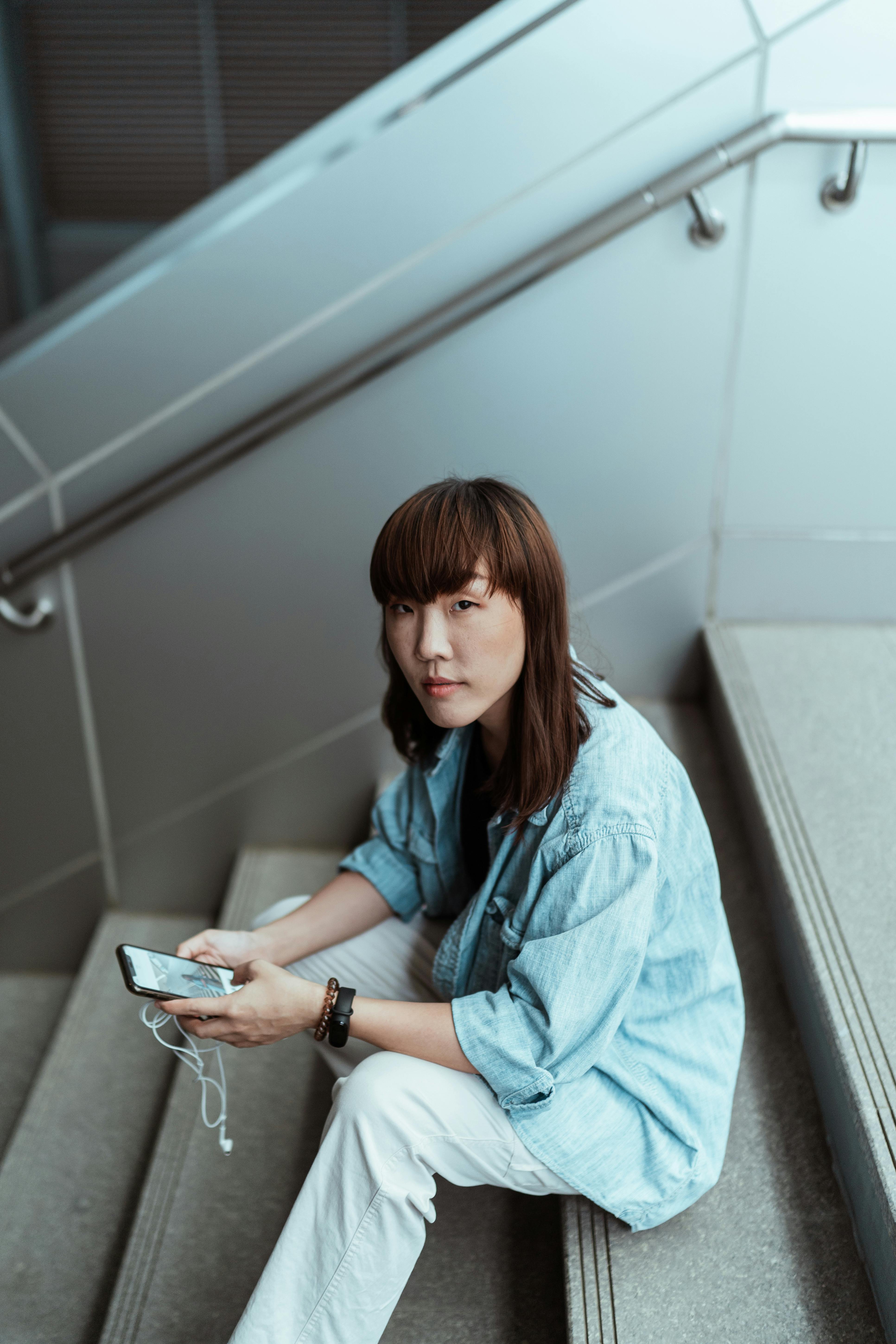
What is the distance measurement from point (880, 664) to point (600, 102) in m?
1.15

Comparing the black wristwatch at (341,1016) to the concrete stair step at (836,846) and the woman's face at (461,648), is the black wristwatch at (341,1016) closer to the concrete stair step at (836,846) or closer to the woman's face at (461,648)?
the woman's face at (461,648)

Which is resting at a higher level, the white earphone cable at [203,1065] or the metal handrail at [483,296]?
the metal handrail at [483,296]

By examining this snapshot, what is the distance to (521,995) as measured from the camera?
1.07 metres

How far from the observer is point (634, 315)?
6.11ft

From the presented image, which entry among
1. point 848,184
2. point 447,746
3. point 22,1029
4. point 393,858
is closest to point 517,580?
point 447,746

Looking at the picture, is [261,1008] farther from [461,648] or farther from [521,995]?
[461,648]

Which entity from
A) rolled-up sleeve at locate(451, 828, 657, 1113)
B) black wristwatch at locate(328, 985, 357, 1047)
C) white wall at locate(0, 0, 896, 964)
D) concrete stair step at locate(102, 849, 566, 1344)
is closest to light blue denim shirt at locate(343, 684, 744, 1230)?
rolled-up sleeve at locate(451, 828, 657, 1113)

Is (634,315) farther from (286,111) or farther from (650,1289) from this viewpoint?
(286,111)

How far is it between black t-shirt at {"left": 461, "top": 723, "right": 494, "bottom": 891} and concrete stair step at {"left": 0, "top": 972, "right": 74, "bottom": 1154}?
4.22 feet

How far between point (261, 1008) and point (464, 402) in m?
1.23

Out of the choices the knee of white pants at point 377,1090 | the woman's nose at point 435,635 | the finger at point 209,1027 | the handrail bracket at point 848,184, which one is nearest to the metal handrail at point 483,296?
the handrail bracket at point 848,184

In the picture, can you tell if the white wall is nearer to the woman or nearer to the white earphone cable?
the white earphone cable

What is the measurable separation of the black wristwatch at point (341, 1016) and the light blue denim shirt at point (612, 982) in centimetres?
12

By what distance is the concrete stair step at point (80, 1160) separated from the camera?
1.65 metres
